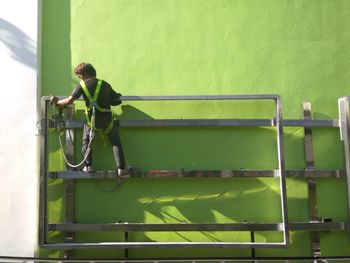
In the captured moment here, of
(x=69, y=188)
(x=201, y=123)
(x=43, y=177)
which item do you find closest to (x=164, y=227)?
(x=69, y=188)

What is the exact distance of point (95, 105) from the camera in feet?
20.3

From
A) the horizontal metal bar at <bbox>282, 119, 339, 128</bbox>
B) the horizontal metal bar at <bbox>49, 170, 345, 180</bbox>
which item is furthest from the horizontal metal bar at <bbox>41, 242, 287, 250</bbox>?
the horizontal metal bar at <bbox>282, 119, 339, 128</bbox>

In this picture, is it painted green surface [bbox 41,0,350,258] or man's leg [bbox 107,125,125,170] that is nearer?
man's leg [bbox 107,125,125,170]

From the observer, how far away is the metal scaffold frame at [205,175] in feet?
20.2

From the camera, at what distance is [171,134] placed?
22.0ft

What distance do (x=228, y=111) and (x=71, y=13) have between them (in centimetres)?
267

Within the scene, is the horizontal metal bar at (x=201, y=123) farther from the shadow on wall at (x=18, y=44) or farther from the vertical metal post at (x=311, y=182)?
the shadow on wall at (x=18, y=44)

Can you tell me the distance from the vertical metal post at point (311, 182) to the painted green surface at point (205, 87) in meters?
0.08

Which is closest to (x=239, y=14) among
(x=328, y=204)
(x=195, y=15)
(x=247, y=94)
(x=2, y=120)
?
(x=195, y=15)

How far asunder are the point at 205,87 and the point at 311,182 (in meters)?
1.97

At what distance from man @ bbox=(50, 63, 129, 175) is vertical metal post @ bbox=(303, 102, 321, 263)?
2504 mm

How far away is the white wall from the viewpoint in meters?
6.41

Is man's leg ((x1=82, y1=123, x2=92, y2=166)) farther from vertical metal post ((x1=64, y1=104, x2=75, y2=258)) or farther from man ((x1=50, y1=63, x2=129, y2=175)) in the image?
vertical metal post ((x1=64, y1=104, x2=75, y2=258))

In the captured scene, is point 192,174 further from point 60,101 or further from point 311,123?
point 60,101
